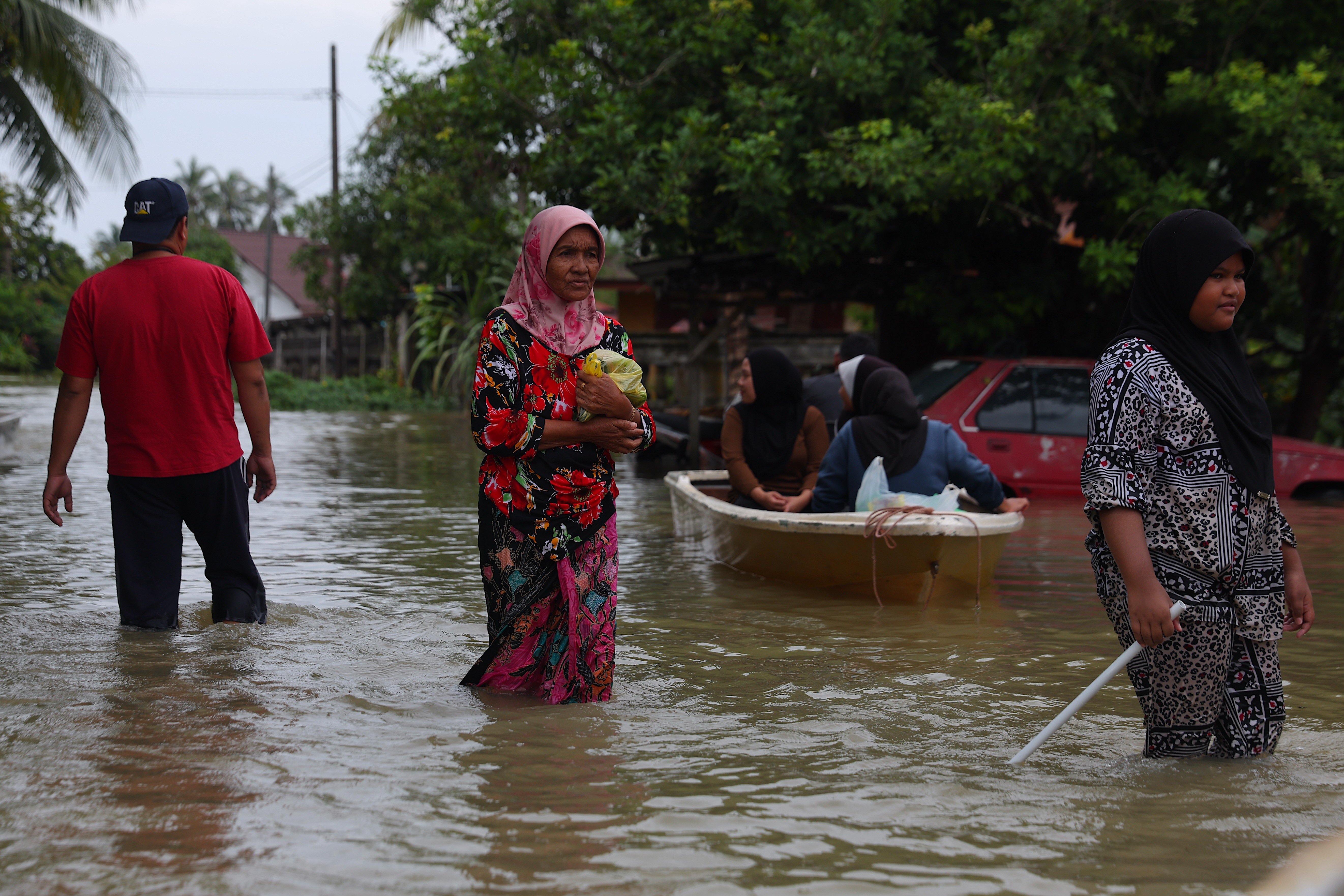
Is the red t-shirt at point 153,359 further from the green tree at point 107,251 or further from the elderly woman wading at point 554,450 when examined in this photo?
the green tree at point 107,251

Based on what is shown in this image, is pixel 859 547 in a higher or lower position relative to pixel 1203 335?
lower

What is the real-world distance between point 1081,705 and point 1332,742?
1309 millimetres

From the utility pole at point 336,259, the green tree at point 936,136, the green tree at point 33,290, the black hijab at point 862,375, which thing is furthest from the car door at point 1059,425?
the green tree at point 33,290

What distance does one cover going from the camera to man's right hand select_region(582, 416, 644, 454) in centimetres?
432

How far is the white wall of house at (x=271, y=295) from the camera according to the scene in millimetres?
54938

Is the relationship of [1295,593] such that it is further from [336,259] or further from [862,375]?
[336,259]

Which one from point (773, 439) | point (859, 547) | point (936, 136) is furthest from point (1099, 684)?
point (936, 136)

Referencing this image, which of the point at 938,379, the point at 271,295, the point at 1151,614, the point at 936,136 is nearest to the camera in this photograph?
the point at 1151,614

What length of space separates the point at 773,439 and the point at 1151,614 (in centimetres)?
487

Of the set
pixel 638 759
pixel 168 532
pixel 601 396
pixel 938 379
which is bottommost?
pixel 638 759

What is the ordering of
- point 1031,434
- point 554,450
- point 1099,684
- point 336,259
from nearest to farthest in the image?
1. point 1099,684
2. point 554,450
3. point 1031,434
4. point 336,259

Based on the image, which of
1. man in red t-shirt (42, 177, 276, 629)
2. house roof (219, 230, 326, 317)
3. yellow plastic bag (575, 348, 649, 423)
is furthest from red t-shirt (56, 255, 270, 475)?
house roof (219, 230, 326, 317)

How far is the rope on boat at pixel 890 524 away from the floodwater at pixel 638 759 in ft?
1.16

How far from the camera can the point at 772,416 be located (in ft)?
27.2
